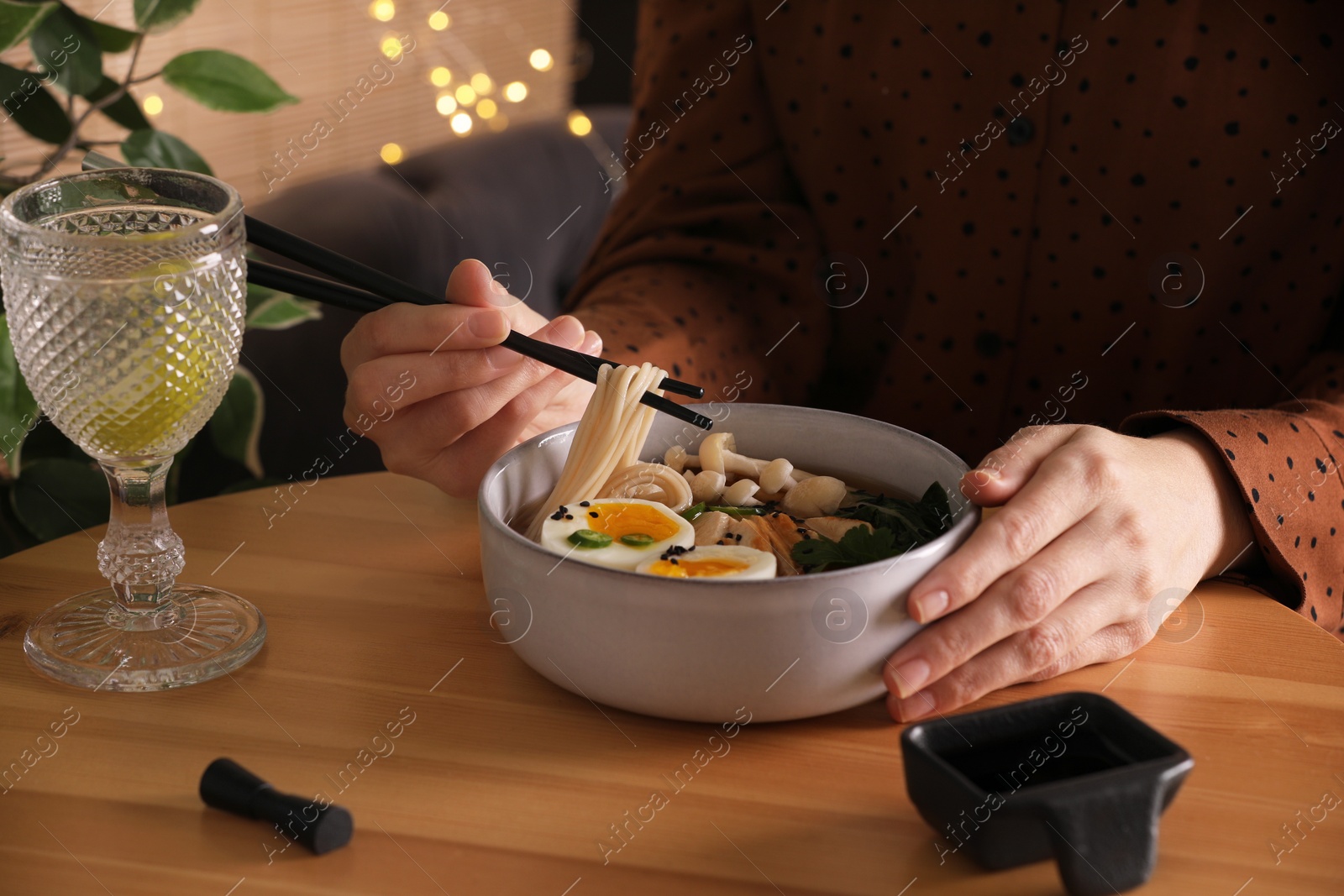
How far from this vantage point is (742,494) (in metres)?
1.07

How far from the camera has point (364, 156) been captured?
3828 millimetres

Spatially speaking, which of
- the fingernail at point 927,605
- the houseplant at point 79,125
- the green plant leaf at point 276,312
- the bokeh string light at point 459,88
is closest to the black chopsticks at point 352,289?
the fingernail at point 927,605

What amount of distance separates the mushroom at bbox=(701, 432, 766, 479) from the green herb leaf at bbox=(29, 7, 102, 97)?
3.39 ft

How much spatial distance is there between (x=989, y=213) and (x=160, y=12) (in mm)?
1121

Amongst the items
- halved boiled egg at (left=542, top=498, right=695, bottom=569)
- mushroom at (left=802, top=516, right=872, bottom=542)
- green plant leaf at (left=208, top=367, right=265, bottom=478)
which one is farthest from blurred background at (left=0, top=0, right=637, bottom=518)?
mushroom at (left=802, top=516, right=872, bottom=542)

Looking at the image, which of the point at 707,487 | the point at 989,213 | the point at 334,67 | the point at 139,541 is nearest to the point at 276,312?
the point at 139,541

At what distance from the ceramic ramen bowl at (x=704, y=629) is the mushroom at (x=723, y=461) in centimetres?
24

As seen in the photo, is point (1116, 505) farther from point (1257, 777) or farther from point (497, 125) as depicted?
point (497, 125)

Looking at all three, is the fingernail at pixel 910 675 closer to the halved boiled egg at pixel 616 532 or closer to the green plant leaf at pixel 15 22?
the halved boiled egg at pixel 616 532

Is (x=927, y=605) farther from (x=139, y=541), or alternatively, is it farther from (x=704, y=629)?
(x=139, y=541)

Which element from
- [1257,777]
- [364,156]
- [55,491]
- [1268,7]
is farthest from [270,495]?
[364,156]

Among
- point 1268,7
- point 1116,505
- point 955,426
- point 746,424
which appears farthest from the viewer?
point 955,426

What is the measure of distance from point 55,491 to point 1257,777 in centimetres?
152


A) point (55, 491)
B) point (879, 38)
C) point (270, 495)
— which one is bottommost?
point (55, 491)
